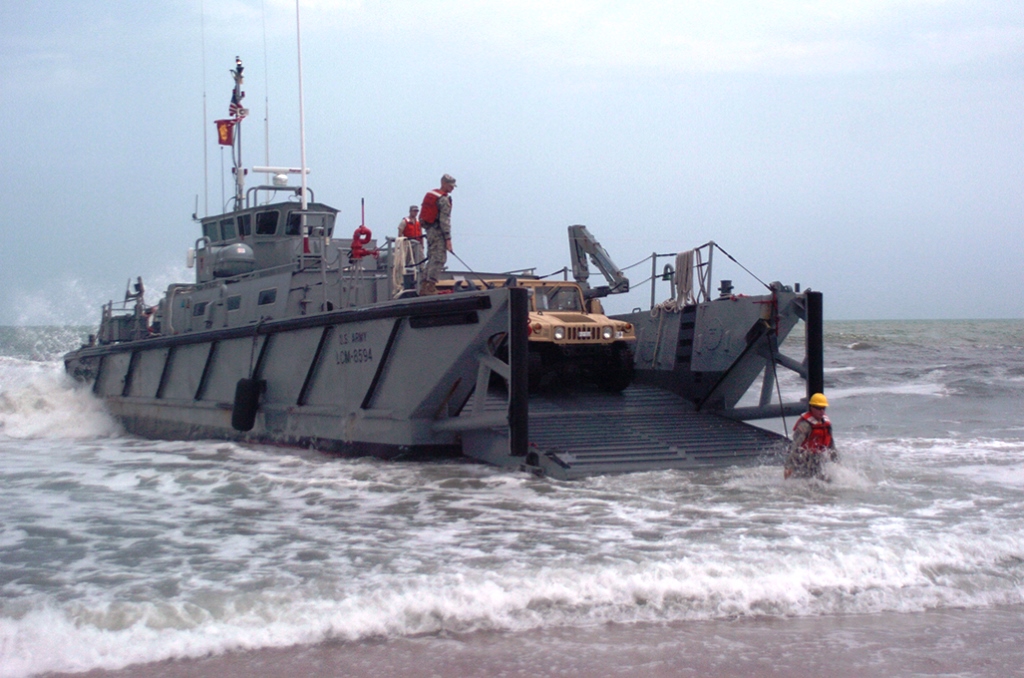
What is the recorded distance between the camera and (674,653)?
4090 millimetres

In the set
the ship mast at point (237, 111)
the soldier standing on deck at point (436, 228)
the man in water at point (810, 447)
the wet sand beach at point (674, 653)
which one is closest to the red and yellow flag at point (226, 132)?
the ship mast at point (237, 111)

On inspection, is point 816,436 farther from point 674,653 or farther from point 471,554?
point 674,653

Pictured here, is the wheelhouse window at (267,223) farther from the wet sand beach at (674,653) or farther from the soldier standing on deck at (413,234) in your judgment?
the wet sand beach at (674,653)

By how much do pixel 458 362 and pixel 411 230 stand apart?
7.20 feet

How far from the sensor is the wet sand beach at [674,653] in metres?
3.89

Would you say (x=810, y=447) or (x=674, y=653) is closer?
(x=674, y=653)

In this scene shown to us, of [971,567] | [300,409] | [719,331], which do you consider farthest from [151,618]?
[719,331]

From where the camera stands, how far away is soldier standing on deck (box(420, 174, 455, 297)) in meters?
9.52

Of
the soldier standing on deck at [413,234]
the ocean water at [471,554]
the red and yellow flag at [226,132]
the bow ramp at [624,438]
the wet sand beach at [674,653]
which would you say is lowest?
the wet sand beach at [674,653]

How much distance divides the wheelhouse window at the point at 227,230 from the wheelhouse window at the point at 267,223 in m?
0.43

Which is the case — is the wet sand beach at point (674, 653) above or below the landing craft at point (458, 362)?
below

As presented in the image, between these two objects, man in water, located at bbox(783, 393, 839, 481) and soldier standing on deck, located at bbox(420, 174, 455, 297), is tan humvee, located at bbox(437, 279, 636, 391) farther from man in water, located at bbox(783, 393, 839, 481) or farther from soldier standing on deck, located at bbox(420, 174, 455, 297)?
man in water, located at bbox(783, 393, 839, 481)

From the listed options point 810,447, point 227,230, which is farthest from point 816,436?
point 227,230

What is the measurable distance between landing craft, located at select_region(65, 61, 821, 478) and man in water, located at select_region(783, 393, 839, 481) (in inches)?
33.6
